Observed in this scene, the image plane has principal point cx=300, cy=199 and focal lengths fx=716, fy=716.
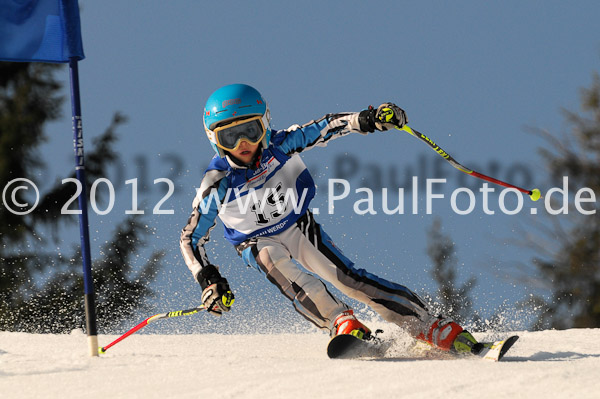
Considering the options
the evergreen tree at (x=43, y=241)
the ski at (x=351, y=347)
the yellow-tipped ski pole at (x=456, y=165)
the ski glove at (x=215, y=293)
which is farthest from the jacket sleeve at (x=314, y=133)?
the evergreen tree at (x=43, y=241)

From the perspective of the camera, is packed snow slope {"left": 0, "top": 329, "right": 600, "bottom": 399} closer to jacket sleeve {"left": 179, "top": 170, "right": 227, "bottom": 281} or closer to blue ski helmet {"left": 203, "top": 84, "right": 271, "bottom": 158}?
jacket sleeve {"left": 179, "top": 170, "right": 227, "bottom": 281}

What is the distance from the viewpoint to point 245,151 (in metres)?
5.06

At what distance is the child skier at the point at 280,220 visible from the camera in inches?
196

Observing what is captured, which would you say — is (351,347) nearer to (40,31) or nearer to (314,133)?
(314,133)

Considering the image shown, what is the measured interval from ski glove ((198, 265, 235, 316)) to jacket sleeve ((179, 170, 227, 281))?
0.39 ft

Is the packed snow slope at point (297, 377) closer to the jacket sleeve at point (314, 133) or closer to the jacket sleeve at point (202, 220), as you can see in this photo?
the jacket sleeve at point (202, 220)

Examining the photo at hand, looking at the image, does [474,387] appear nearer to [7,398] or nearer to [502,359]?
[502,359]

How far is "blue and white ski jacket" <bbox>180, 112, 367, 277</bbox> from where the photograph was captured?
5.12 meters

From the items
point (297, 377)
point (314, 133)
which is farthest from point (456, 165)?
point (297, 377)

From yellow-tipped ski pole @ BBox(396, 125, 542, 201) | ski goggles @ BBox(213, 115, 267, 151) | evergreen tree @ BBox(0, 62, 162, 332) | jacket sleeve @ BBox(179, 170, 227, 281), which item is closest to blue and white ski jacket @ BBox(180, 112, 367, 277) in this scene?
jacket sleeve @ BBox(179, 170, 227, 281)

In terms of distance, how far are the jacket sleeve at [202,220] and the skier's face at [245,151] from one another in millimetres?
164

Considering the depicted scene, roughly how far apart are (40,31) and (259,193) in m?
2.34

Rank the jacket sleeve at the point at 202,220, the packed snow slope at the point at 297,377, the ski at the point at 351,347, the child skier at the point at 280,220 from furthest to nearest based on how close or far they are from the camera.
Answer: the jacket sleeve at the point at 202,220, the child skier at the point at 280,220, the ski at the point at 351,347, the packed snow slope at the point at 297,377

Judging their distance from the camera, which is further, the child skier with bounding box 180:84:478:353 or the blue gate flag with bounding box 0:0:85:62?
the blue gate flag with bounding box 0:0:85:62
